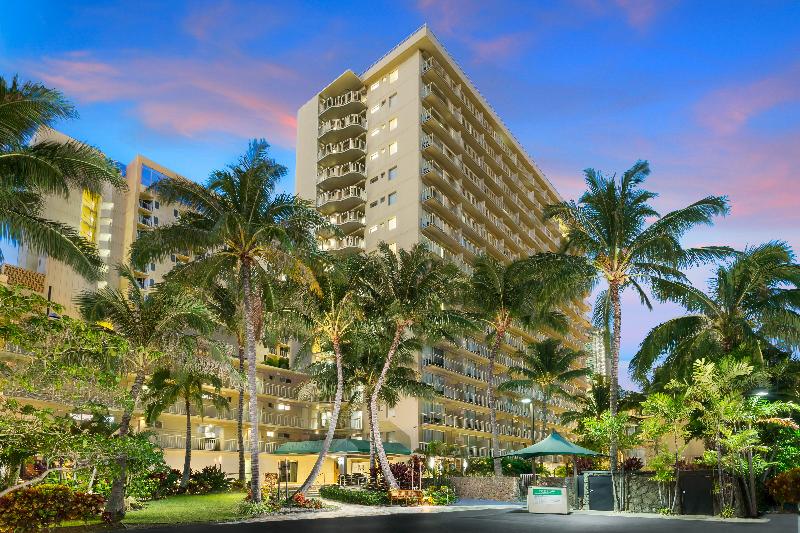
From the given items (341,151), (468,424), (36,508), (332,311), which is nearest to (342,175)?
(341,151)

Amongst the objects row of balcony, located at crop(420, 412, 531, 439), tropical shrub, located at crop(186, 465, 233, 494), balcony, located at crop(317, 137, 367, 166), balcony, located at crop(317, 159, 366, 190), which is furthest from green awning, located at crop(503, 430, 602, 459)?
balcony, located at crop(317, 137, 367, 166)

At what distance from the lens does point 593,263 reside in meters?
37.5

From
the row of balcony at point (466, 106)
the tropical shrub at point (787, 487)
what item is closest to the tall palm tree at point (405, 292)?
the tropical shrub at point (787, 487)

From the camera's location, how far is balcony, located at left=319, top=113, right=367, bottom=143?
77.9 m

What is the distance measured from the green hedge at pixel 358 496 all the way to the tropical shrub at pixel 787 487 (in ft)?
58.5

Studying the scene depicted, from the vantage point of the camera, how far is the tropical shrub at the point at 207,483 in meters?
43.0

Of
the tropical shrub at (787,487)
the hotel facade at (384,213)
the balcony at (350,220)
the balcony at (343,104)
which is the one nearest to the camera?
the tropical shrub at (787,487)

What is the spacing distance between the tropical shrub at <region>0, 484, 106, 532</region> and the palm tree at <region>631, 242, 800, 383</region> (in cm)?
2696

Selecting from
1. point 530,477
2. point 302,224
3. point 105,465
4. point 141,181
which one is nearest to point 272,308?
point 302,224

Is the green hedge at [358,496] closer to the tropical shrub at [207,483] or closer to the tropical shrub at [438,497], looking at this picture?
the tropical shrub at [438,497]

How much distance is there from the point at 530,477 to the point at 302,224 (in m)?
23.7

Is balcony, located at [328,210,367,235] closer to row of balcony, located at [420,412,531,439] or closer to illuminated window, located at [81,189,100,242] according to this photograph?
row of balcony, located at [420,412,531,439]

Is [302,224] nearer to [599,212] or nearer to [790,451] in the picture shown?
[599,212]

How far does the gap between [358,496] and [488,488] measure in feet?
32.0
